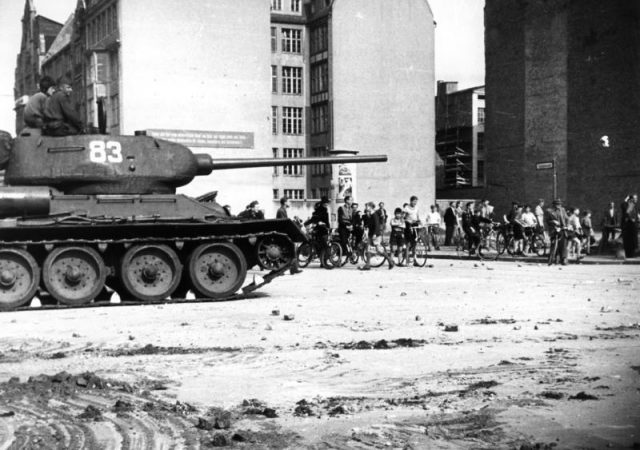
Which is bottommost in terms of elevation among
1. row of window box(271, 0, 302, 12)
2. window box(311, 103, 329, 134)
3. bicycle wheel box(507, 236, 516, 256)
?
bicycle wheel box(507, 236, 516, 256)

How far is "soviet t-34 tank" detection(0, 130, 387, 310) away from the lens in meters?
14.5

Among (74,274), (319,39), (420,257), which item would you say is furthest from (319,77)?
(74,274)

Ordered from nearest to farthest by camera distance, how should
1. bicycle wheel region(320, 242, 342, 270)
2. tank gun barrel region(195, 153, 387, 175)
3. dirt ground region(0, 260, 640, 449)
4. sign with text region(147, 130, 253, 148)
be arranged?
1. dirt ground region(0, 260, 640, 449)
2. tank gun barrel region(195, 153, 387, 175)
3. bicycle wheel region(320, 242, 342, 270)
4. sign with text region(147, 130, 253, 148)

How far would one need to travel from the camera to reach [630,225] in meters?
26.6

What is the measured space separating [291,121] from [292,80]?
290 cm

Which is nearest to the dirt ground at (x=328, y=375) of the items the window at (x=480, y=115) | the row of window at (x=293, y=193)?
the window at (x=480, y=115)

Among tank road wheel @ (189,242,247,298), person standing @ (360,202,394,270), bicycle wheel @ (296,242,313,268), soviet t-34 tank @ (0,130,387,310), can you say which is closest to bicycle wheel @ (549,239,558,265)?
person standing @ (360,202,394,270)

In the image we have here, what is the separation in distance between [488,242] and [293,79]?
42339 millimetres

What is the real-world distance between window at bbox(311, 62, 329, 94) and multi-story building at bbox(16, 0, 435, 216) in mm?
99

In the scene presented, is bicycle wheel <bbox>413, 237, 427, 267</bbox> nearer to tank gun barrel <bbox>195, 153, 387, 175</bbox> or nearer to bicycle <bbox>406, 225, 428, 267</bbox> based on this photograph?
bicycle <bbox>406, 225, 428, 267</bbox>

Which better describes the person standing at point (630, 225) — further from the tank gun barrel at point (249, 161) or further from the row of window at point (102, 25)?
the row of window at point (102, 25)

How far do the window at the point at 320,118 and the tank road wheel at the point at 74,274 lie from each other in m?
52.4

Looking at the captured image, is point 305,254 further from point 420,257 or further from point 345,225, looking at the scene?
point 420,257

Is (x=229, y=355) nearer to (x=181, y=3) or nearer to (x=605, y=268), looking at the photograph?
(x=605, y=268)
